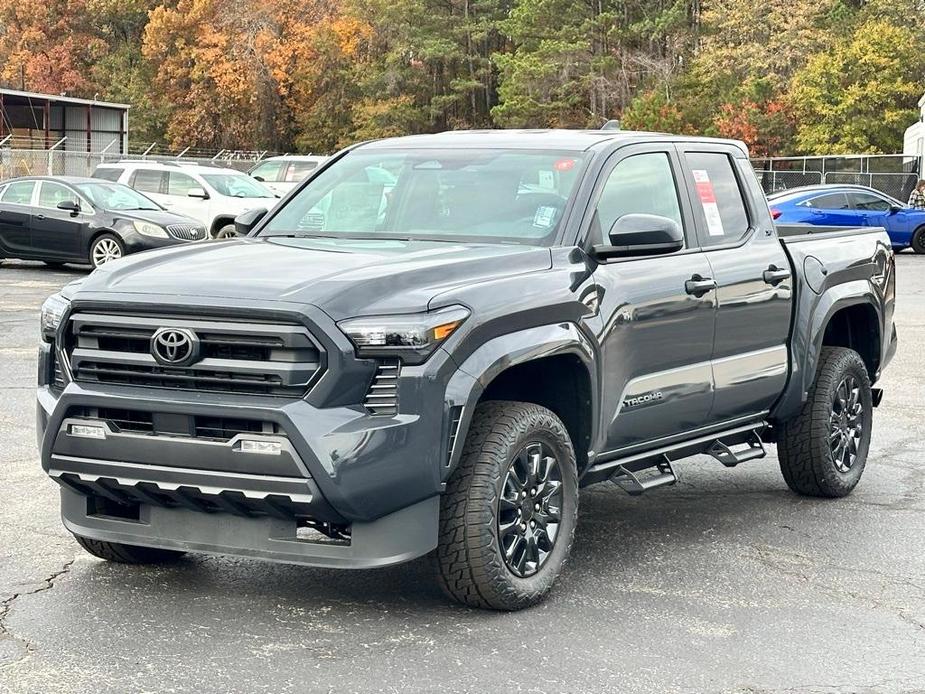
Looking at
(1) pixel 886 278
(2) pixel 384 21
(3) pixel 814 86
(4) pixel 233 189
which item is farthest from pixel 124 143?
(1) pixel 886 278

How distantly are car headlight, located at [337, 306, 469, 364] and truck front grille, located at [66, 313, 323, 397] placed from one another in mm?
149

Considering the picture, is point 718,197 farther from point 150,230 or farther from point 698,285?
point 150,230

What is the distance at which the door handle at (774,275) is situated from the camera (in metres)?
7.33

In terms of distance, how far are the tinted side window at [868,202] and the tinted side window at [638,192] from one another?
25.9 metres

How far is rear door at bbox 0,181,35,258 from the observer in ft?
76.6

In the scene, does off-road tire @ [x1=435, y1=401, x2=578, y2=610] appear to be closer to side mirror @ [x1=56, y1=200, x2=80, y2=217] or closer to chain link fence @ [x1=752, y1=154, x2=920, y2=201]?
side mirror @ [x1=56, y1=200, x2=80, y2=217]

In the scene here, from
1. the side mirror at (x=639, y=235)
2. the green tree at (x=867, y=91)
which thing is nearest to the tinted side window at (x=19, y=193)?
the side mirror at (x=639, y=235)

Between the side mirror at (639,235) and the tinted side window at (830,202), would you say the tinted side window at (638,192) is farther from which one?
the tinted side window at (830,202)

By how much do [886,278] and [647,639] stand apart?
12.8 ft

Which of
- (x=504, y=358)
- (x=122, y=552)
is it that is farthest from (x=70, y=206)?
(x=504, y=358)

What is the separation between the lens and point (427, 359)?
17.2ft

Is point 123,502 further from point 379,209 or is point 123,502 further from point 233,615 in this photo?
point 379,209

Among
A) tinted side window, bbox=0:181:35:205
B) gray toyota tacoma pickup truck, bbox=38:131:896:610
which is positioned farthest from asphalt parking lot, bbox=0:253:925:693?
tinted side window, bbox=0:181:35:205

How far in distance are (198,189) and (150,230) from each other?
4.94 meters
